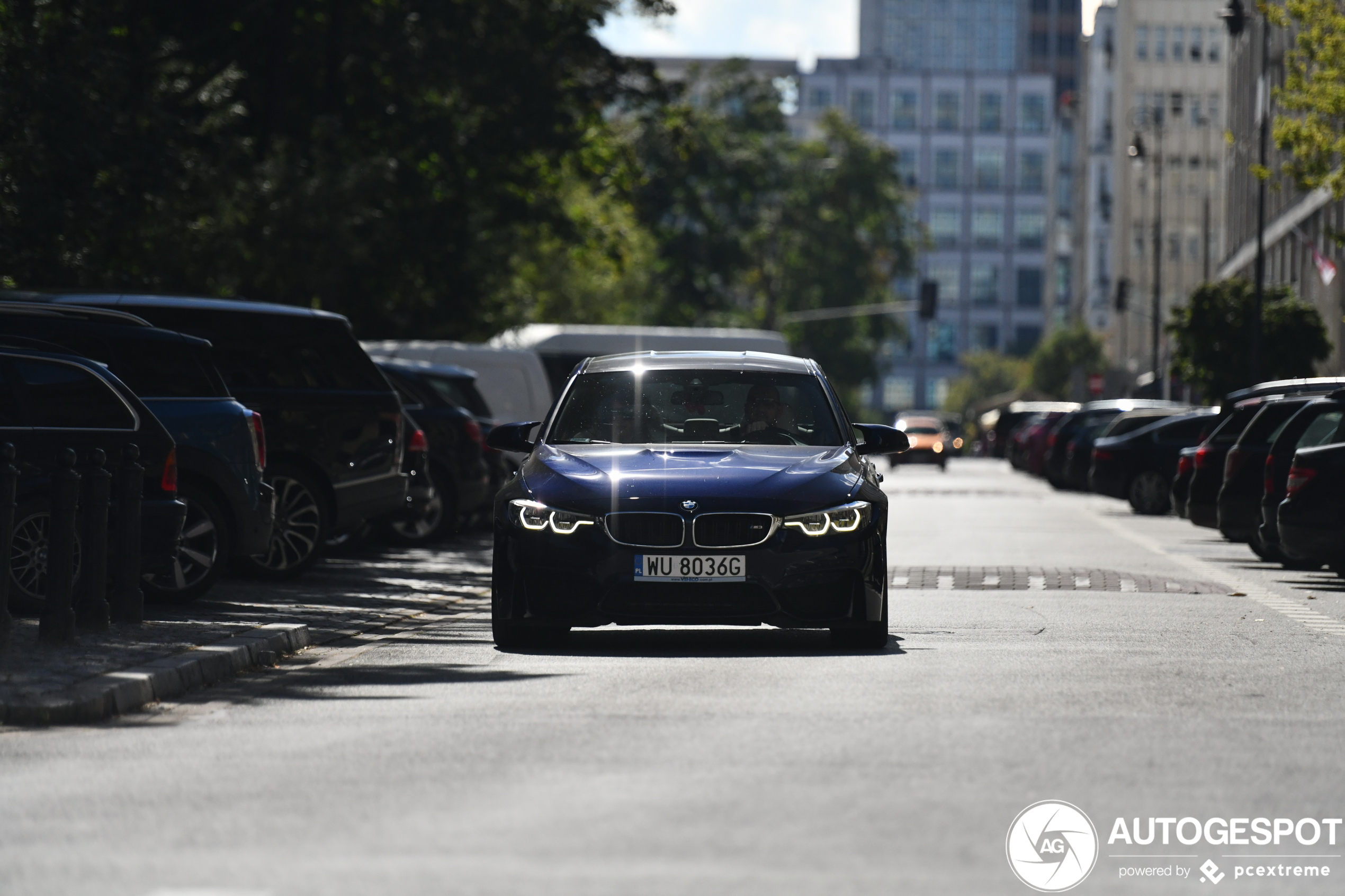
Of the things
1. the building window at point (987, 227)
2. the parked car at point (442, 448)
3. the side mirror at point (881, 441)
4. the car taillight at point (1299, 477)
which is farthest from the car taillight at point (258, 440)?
the building window at point (987, 227)

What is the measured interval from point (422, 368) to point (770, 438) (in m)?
10.7

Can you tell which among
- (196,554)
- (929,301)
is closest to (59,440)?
(196,554)

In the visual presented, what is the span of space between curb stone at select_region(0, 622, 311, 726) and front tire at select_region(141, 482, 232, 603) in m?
2.33

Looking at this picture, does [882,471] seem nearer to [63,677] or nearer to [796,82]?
[796,82]

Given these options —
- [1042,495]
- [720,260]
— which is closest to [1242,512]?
[1042,495]

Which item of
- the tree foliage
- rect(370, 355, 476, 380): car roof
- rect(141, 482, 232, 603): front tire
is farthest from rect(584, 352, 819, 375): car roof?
the tree foliage

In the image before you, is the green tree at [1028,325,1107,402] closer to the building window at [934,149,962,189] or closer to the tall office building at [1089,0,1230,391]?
the tall office building at [1089,0,1230,391]

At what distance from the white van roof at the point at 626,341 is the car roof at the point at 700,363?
1067 inches

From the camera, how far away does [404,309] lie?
1404 inches

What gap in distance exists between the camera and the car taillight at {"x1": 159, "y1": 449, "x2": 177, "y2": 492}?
1338cm

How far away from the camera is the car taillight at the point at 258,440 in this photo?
14898 millimetres

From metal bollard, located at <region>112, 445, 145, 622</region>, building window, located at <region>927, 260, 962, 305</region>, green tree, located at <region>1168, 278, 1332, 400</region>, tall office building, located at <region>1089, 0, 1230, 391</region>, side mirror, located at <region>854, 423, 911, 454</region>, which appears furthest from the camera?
building window, located at <region>927, 260, 962, 305</region>

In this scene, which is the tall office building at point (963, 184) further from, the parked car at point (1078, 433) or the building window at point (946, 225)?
the parked car at point (1078, 433)

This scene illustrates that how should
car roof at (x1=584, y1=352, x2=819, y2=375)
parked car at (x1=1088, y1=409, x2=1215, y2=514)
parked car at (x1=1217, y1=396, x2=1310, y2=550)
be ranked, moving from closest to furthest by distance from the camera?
1. car roof at (x1=584, y1=352, x2=819, y2=375)
2. parked car at (x1=1217, y1=396, x2=1310, y2=550)
3. parked car at (x1=1088, y1=409, x2=1215, y2=514)
